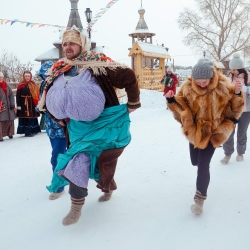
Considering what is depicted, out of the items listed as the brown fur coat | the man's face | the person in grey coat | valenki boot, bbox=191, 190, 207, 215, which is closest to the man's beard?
the man's face

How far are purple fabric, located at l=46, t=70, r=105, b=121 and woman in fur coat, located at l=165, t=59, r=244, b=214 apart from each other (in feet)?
2.53

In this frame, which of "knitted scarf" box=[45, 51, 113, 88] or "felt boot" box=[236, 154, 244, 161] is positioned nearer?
"knitted scarf" box=[45, 51, 113, 88]

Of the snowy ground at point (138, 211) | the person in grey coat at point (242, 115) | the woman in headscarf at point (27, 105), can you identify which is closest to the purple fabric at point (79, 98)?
the snowy ground at point (138, 211)

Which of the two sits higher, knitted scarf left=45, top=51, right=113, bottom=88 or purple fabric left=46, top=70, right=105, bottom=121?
knitted scarf left=45, top=51, right=113, bottom=88

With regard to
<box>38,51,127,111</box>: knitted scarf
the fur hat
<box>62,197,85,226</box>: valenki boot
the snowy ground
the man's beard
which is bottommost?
the snowy ground

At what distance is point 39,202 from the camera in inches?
124

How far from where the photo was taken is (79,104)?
248cm

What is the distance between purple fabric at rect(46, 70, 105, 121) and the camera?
8.16ft

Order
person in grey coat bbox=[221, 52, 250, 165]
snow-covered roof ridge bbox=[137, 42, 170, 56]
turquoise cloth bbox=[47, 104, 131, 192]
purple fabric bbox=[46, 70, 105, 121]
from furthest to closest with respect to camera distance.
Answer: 1. snow-covered roof ridge bbox=[137, 42, 170, 56]
2. person in grey coat bbox=[221, 52, 250, 165]
3. turquoise cloth bbox=[47, 104, 131, 192]
4. purple fabric bbox=[46, 70, 105, 121]

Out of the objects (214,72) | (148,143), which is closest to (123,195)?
(214,72)

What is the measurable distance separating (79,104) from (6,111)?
5.26 m

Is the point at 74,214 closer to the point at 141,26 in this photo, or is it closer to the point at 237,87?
the point at 237,87

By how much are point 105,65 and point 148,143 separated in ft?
10.3

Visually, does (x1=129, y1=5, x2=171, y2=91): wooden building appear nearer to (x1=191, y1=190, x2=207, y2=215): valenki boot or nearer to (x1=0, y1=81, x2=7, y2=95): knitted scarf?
(x1=0, y1=81, x2=7, y2=95): knitted scarf
